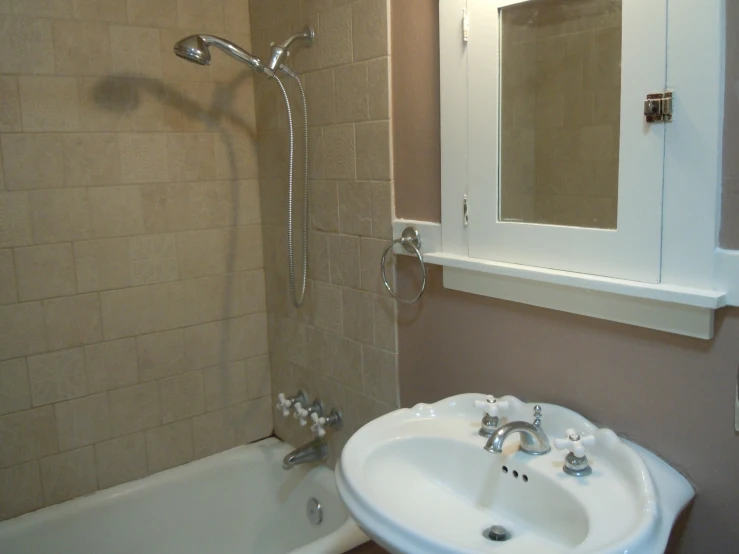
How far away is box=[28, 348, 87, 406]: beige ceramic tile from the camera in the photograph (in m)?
2.01

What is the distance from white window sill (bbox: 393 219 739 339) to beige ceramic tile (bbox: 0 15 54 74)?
47.9 inches

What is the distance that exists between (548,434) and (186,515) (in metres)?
1.41

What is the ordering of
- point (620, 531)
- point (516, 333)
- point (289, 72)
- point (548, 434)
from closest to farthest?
point (620, 531), point (548, 434), point (516, 333), point (289, 72)

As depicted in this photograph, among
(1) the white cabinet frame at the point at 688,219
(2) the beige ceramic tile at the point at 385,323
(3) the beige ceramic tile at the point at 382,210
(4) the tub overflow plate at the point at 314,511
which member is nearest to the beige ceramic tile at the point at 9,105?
(3) the beige ceramic tile at the point at 382,210

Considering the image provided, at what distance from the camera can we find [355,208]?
1889mm

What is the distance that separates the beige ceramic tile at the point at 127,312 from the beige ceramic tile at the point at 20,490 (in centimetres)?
46

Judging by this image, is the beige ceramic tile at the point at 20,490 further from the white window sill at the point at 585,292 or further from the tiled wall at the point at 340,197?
the white window sill at the point at 585,292

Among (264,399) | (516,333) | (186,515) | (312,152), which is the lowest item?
(186,515)

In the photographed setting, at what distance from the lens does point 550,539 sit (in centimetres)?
120

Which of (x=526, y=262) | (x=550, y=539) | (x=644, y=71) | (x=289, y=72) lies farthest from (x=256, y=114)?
(x=550, y=539)

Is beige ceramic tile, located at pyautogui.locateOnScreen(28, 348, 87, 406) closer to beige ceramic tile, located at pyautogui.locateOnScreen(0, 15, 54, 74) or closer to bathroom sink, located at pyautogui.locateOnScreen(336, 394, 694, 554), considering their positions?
beige ceramic tile, located at pyautogui.locateOnScreen(0, 15, 54, 74)

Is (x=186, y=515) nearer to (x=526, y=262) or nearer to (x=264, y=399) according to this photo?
(x=264, y=399)

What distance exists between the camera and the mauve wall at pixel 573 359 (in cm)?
115

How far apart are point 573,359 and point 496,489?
31 cm
